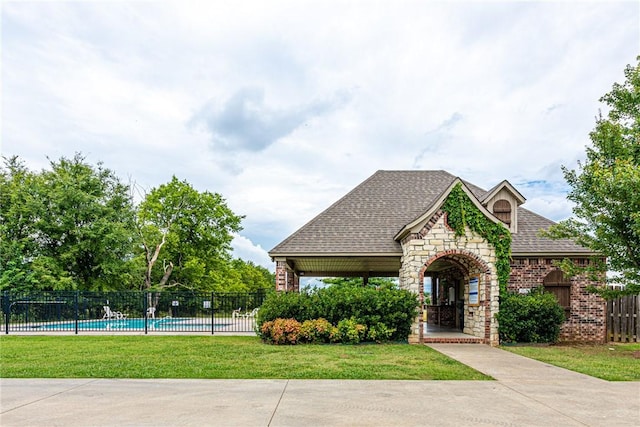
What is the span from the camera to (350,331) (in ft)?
44.3

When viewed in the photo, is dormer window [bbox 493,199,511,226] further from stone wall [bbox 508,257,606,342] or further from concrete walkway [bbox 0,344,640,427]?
concrete walkway [bbox 0,344,640,427]

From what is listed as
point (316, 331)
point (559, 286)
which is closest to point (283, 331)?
point (316, 331)

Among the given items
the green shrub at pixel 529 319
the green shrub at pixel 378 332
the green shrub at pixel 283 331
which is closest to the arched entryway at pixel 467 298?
the green shrub at pixel 529 319

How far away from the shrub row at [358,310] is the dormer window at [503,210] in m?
4.36

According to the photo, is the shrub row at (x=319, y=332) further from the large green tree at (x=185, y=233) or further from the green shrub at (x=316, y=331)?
the large green tree at (x=185, y=233)

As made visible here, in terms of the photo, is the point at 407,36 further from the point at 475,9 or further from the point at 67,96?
the point at 67,96

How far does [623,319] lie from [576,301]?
2156mm

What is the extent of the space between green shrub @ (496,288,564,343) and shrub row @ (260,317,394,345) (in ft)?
11.5

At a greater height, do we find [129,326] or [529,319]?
[529,319]

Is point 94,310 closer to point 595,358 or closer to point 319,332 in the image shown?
point 319,332

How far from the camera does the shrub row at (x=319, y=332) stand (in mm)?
13375

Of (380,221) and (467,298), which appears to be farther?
(380,221)

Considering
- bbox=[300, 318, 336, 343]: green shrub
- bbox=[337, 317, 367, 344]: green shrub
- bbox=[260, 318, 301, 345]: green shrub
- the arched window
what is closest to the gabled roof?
the arched window

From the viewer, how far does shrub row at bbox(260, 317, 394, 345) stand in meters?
13.4
